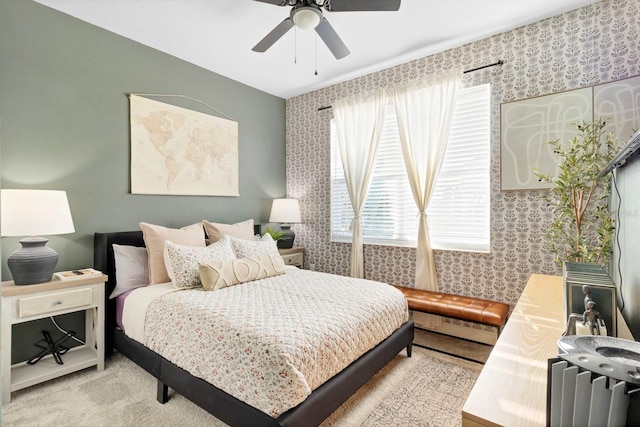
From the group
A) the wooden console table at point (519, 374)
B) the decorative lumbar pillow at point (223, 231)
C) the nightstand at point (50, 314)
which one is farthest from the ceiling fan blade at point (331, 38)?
the nightstand at point (50, 314)

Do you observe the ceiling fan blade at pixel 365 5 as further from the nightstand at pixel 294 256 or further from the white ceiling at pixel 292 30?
the nightstand at pixel 294 256

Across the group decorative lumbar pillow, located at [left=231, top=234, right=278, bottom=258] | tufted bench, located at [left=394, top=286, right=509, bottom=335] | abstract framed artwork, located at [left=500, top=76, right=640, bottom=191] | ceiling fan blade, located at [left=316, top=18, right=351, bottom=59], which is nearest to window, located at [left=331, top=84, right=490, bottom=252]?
abstract framed artwork, located at [left=500, top=76, right=640, bottom=191]

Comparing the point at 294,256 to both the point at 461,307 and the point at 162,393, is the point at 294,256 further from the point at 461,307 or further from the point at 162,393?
the point at 162,393

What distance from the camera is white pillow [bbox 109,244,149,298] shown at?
8.54 ft

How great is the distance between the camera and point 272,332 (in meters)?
1.64

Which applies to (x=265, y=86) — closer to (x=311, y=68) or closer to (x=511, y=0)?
(x=311, y=68)

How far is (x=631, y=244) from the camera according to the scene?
1.47 m

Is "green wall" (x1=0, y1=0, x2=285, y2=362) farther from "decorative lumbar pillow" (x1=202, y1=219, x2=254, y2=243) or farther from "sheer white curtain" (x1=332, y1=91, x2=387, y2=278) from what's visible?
"sheer white curtain" (x1=332, y1=91, x2=387, y2=278)

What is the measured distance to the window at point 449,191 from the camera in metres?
2.99

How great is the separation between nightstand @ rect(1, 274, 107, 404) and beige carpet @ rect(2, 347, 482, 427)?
4.1 inches

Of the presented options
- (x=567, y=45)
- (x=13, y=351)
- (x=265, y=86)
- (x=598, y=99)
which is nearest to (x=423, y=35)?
(x=567, y=45)

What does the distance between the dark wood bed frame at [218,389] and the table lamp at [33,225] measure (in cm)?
47

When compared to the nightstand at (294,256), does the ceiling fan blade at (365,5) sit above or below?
above

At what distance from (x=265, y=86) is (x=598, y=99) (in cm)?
344
